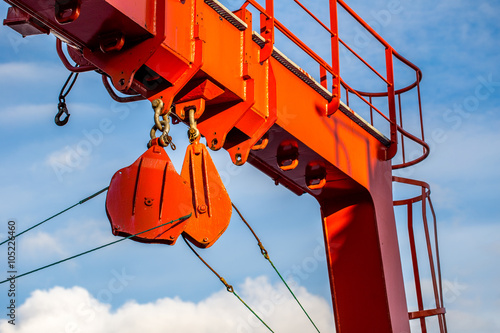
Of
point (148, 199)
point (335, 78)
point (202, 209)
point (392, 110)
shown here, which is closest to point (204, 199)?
point (202, 209)

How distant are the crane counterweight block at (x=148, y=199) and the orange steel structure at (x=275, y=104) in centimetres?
55

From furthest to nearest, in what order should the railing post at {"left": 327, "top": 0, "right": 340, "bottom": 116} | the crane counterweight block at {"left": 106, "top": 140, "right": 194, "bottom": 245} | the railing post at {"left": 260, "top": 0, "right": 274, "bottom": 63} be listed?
the railing post at {"left": 327, "top": 0, "right": 340, "bottom": 116} → the railing post at {"left": 260, "top": 0, "right": 274, "bottom": 63} → the crane counterweight block at {"left": 106, "top": 140, "right": 194, "bottom": 245}

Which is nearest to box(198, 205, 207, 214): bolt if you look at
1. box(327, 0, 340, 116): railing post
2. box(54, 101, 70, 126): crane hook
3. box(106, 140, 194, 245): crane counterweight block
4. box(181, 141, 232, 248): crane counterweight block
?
box(181, 141, 232, 248): crane counterweight block

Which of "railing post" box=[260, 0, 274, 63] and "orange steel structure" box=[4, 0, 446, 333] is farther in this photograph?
"railing post" box=[260, 0, 274, 63]

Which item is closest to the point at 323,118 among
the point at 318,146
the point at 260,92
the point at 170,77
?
the point at 318,146

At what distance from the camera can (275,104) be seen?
6.98 meters

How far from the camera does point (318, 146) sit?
7750mm

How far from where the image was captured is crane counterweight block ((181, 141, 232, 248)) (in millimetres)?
6035

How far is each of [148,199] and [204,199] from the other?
0.77 m

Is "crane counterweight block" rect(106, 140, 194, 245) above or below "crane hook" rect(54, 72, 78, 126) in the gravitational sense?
below

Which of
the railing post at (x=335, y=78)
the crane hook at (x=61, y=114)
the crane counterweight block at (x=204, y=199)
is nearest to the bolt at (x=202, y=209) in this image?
A: the crane counterweight block at (x=204, y=199)

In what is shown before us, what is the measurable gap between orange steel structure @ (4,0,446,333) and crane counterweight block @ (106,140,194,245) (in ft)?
1.82

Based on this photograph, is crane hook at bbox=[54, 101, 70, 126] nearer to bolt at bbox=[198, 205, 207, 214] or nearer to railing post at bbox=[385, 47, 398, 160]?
bolt at bbox=[198, 205, 207, 214]

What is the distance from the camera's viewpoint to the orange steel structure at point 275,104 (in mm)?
5574
